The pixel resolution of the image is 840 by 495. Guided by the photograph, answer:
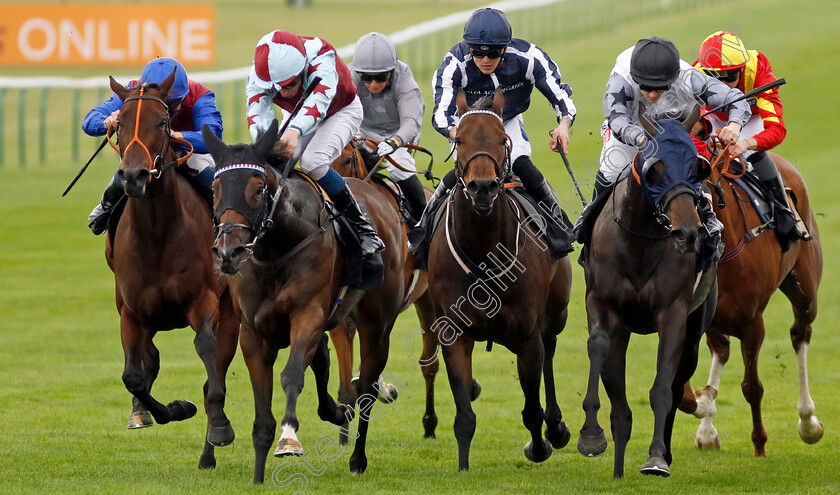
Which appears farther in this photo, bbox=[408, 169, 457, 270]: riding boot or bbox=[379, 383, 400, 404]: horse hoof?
bbox=[379, 383, 400, 404]: horse hoof

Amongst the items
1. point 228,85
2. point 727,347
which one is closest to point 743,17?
point 228,85

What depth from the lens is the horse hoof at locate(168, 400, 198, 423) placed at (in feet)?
25.0

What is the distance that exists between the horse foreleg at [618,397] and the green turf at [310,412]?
0.58 feet

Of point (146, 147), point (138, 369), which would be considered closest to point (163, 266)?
point (138, 369)

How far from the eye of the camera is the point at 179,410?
768cm

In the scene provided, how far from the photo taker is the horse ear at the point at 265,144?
20.8 feet

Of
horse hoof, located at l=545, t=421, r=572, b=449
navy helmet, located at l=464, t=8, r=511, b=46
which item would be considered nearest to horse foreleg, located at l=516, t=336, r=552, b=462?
horse hoof, located at l=545, t=421, r=572, b=449

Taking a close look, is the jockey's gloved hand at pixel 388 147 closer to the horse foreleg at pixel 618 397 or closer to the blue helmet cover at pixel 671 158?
the horse foreleg at pixel 618 397

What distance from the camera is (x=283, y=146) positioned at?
6699 millimetres

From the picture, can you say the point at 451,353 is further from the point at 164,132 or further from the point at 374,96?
the point at 374,96

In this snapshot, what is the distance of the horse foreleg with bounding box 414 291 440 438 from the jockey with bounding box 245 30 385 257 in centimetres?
183

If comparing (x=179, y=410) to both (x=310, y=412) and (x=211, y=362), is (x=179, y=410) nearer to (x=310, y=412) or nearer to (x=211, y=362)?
(x=211, y=362)

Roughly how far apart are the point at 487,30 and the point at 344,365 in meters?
2.65

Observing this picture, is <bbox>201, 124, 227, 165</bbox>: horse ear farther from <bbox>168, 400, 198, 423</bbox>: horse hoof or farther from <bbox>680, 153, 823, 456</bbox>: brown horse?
<bbox>680, 153, 823, 456</bbox>: brown horse
